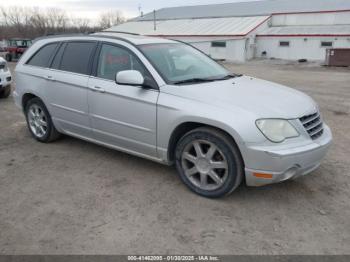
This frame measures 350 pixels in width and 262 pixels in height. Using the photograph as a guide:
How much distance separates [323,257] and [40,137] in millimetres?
4465

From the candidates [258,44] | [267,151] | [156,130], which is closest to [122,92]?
[156,130]

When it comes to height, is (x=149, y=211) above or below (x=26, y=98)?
below

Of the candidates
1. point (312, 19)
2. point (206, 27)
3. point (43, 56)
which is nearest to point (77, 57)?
point (43, 56)

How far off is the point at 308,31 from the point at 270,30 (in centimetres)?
405

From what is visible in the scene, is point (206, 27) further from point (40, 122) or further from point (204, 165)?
point (204, 165)

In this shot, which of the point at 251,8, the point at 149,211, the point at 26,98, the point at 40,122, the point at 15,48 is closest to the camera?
the point at 149,211

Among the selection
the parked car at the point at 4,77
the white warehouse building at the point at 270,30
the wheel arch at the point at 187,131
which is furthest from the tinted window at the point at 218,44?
the wheel arch at the point at 187,131

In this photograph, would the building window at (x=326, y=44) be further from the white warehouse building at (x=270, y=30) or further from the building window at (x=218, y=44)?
the building window at (x=218, y=44)

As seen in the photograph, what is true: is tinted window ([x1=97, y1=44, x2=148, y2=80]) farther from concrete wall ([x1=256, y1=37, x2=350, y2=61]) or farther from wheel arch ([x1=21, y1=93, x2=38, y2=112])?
concrete wall ([x1=256, y1=37, x2=350, y2=61])

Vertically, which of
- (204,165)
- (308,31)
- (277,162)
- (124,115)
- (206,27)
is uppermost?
(206,27)

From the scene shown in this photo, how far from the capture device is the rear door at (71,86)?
4.55 metres

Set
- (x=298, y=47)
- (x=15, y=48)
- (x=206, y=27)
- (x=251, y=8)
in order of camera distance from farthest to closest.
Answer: (x=251, y=8) → (x=206, y=27) → (x=298, y=47) → (x=15, y=48)

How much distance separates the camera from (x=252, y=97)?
3605mm

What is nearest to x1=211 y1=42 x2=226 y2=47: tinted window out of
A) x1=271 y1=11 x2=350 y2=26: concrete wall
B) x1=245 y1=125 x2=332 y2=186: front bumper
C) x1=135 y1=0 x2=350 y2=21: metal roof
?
x1=135 y1=0 x2=350 y2=21: metal roof
